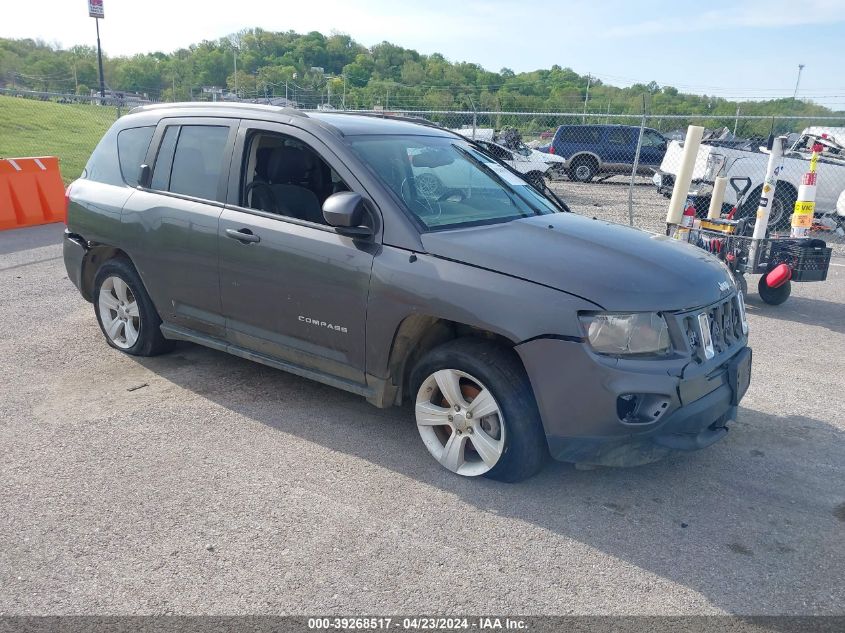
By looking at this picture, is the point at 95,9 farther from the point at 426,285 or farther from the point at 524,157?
the point at 426,285

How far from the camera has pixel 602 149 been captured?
2339 cm

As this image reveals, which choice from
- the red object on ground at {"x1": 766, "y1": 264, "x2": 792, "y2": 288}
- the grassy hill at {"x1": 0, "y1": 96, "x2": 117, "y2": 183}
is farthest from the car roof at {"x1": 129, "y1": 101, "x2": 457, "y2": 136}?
the grassy hill at {"x1": 0, "y1": 96, "x2": 117, "y2": 183}

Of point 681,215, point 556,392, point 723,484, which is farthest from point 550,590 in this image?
point 681,215

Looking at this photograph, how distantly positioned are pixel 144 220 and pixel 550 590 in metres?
3.65

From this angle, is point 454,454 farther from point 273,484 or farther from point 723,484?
point 723,484

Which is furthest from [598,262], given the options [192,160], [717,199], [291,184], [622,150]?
[622,150]

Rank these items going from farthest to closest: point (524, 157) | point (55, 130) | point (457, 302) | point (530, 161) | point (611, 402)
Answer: point (55, 130) → point (530, 161) → point (524, 157) → point (457, 302) → point (611, 402)

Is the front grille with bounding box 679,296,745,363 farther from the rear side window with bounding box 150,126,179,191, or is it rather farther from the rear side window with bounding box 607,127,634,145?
the rear side window with bounding box 607,127,634,145

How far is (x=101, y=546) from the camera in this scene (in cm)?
310

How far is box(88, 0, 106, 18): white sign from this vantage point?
37344mm

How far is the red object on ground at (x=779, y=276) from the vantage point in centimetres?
724

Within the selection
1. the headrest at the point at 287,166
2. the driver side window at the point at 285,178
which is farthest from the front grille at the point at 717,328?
the headrest at the point at 287,166

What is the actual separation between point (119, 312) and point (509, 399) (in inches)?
135

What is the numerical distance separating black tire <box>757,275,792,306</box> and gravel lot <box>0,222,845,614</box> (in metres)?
2.84
